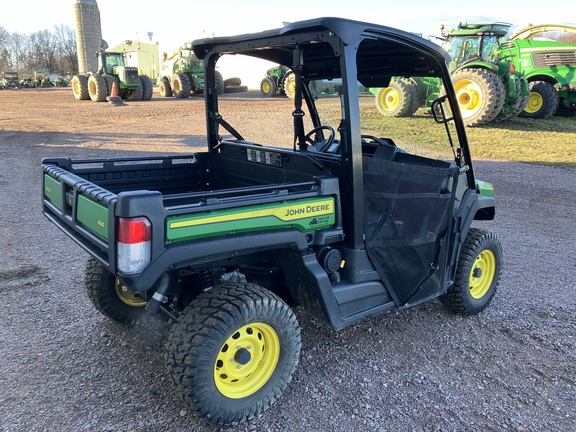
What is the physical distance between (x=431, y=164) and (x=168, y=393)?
2240 millimetres

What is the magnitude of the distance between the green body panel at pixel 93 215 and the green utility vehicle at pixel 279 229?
0.01m

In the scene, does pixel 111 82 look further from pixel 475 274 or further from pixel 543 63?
pixel 475 274

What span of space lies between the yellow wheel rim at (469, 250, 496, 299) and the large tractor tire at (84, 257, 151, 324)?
2447mm

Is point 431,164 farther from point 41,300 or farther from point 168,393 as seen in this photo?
point 41,300

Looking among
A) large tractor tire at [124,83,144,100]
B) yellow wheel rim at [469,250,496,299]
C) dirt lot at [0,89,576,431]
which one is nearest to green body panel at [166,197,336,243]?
dirt lot at [0,89,576,431]

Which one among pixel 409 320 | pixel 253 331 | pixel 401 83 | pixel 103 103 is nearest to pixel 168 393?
pixel 253 331

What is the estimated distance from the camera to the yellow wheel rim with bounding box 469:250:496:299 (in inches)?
146

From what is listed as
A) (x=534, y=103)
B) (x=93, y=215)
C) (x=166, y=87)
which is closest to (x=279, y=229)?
(x=93, y=215)

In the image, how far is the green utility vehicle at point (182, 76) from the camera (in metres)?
24.2

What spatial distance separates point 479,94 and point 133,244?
12.2 meters

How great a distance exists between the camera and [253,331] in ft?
8.55

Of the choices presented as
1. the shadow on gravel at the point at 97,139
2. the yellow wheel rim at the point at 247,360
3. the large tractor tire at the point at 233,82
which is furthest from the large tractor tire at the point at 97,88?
the yellow wheel rim at the point at 247,360

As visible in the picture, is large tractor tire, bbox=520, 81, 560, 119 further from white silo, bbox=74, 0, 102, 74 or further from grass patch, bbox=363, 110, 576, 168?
white silo, bbox=74, 0, 102, 74

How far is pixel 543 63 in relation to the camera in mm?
15008
